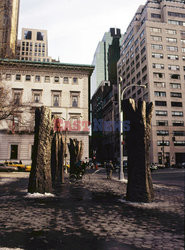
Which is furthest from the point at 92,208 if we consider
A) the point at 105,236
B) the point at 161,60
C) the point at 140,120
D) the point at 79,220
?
the point at 161,60

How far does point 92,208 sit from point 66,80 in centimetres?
4079

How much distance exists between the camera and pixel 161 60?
192 feet

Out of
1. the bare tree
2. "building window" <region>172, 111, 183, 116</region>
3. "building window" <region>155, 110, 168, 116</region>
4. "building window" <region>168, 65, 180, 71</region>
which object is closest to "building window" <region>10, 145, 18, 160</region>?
the bare tree

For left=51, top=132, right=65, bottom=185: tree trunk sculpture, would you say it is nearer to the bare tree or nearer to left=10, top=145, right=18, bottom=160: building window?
the bare tree

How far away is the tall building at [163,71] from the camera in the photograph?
177 ft

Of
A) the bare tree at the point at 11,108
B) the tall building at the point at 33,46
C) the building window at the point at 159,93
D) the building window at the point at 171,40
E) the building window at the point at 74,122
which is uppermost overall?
the tall building at the point at 33,46

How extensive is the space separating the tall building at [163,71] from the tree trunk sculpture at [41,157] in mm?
46477

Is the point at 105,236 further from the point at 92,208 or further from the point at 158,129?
the point at 158,129

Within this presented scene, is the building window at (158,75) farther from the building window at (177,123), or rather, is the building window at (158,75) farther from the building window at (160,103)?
the building window at (177,123)

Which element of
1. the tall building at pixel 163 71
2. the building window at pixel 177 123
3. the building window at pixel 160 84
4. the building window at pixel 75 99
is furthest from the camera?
the building window at pixel 160 84

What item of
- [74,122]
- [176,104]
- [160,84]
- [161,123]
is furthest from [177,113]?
[74,122]

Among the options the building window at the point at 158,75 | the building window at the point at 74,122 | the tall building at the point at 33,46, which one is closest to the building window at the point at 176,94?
the building window at the point at 158,75

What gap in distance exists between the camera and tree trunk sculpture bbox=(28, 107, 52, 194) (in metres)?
8.71

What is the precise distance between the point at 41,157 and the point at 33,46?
11488 centimetres
